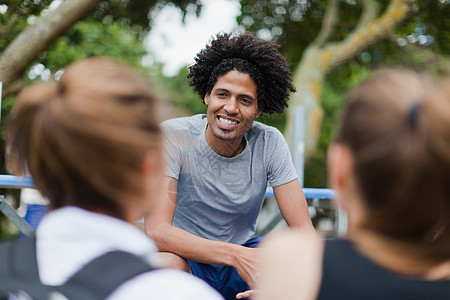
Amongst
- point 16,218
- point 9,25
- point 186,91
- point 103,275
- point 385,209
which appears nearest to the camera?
point 103,275

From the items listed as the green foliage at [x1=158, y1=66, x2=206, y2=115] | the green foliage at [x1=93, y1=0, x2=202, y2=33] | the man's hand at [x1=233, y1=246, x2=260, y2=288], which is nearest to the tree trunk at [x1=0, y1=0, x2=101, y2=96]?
the green foliage at [x1=93, y1=0, x2=202, y2=33]

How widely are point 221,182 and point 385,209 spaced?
1.76 meters

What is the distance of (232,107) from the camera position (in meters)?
2.71

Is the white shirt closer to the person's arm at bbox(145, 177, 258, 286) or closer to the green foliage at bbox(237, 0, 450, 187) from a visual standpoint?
the person's arm at bbox(145, 177, 258, 286)

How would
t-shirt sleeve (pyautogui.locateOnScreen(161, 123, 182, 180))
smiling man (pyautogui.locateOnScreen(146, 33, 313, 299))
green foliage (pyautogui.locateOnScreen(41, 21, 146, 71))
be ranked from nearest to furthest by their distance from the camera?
t-shirt sleeve (pyautogui.locateOnScreen(161, 123, 182, 180)) < smiling man (pyautogui.locateOnScreen(146, 33, 313, 299)) < green foliage (pyautogui.locateOnScreen(41, 21, 146, 71))

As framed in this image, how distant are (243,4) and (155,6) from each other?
2.87 meters

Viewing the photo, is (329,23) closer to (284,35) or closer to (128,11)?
(284,35)

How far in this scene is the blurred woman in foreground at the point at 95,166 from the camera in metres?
0.89

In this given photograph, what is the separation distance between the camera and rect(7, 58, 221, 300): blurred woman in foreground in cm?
89

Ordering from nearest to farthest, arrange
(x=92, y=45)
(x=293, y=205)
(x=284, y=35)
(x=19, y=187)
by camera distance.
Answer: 1. (x=293, y=205)
2. (x=19, y=187)
3. (x=92, y=45)
4. (x=284, y=35)

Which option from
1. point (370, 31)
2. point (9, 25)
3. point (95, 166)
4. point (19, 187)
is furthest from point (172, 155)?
point (370, 31)

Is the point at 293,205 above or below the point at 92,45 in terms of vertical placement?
below

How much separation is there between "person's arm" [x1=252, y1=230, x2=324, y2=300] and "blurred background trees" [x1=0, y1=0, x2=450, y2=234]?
3.75 metres

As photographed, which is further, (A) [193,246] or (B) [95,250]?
(A) [193,246]
